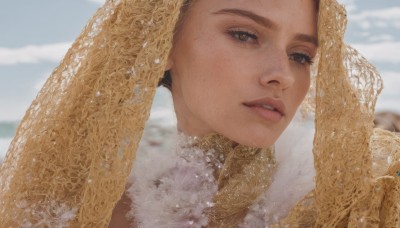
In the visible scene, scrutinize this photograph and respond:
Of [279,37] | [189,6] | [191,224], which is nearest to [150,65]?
[189,6]

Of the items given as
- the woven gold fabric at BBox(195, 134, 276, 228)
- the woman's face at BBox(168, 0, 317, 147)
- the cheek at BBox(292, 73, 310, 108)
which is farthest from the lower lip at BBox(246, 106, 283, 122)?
the woven gold fabric at BBox(195, 134, 276, 228)

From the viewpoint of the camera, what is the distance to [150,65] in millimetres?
1870

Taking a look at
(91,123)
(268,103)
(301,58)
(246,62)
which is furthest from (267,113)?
(91,123)

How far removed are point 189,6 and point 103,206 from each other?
69 cm

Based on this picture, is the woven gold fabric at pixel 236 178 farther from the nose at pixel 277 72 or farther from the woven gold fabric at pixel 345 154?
the nose at pixel 277 72

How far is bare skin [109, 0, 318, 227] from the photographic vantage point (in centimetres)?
188

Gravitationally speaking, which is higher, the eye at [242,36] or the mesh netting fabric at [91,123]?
the eye at [242,36]

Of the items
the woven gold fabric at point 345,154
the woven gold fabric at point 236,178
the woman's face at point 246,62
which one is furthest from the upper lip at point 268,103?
the woven gold fabric at point 236,178

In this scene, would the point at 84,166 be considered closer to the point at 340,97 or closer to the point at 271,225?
the point at 271,225

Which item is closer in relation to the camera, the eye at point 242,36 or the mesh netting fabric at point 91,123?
the mesh netting fabric at point 91,123

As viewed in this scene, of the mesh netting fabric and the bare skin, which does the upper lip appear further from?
the mesh netting fabric

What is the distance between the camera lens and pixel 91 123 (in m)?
1.88

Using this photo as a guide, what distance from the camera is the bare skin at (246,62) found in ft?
6.17

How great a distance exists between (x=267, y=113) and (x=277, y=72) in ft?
0.43
